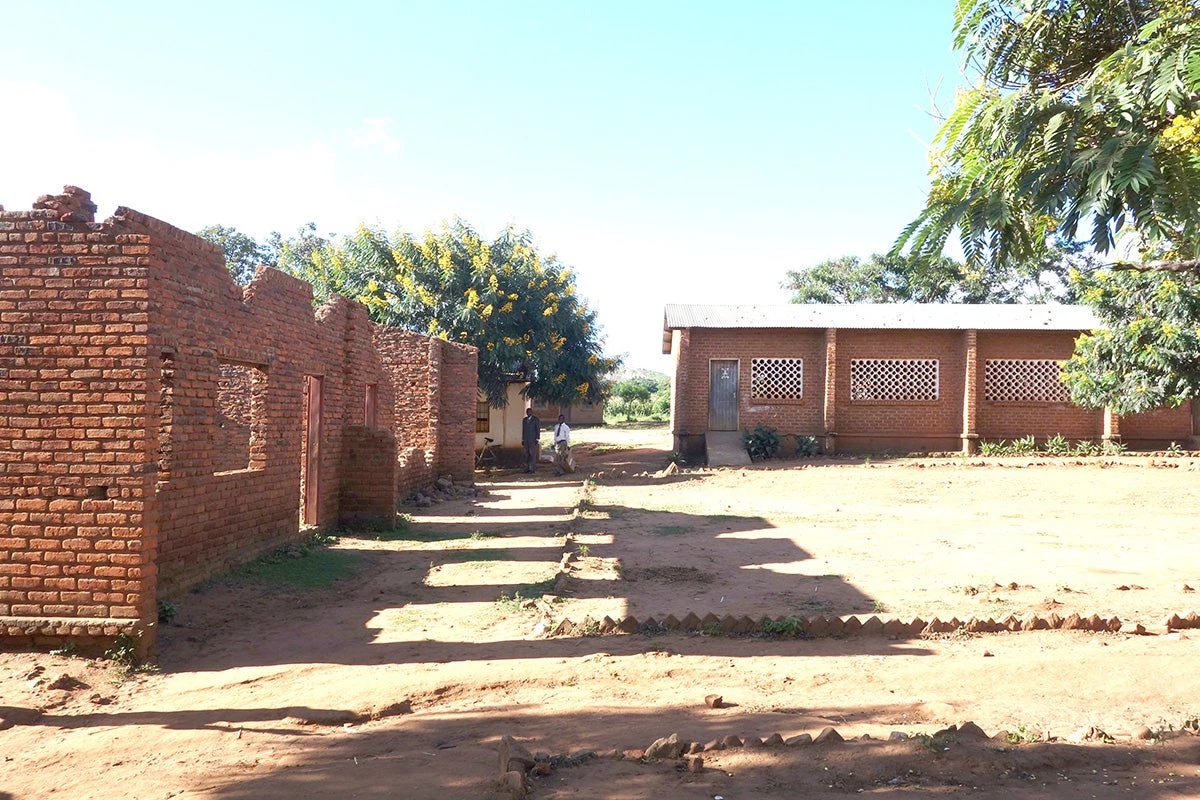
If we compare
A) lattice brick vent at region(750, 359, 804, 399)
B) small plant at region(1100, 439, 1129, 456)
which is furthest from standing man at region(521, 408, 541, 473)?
small plant at region(1100, 439, 1129, 456)

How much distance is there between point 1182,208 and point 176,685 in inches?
238

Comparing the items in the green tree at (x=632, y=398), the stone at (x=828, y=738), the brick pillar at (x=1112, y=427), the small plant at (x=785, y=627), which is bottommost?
the small plant at (x=785, y=627)

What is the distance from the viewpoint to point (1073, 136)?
3.93 m

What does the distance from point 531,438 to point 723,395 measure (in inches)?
212

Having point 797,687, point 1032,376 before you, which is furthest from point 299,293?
point 1032,376

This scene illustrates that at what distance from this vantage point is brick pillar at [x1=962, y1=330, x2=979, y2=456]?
74.5ft

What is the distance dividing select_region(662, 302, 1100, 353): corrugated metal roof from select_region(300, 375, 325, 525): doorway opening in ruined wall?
1352cm

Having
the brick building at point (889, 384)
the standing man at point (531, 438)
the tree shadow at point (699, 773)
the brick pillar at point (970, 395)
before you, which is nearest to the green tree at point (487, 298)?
the standing man at point (531, 438)

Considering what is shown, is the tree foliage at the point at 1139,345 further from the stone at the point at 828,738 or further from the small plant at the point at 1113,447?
the stone at the point at 828,738

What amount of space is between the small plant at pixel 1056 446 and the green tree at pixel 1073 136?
18142 mm

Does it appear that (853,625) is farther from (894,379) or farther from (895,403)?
(894,379)

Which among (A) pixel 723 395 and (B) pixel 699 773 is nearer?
(B) pixel 699 773

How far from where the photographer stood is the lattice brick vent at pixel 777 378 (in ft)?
76.8

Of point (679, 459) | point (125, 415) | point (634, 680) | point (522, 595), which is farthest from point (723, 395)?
point (125, 415)
